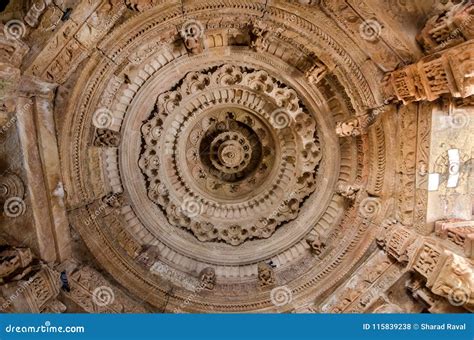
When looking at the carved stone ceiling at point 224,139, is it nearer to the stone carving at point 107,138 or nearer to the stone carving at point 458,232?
the stone carving at point 107,138

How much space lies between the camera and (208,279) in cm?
637

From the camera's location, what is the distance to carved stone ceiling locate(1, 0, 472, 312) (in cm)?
552

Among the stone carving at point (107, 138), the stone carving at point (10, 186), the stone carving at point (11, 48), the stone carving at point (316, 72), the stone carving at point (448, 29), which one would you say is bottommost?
the stone carving at point (10, 186)

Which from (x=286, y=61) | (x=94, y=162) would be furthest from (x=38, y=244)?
(x=286, y=61)

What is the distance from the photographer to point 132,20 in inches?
213

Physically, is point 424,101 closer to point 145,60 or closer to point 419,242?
point 419,242

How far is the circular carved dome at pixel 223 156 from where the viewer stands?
226 inches

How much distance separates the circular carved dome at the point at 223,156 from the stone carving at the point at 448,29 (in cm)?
88

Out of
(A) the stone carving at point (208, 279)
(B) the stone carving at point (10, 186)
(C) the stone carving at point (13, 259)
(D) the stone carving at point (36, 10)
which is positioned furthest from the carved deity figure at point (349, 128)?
(C) the stone carving at point (13, 259)

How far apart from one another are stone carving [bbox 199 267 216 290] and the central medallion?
60cm

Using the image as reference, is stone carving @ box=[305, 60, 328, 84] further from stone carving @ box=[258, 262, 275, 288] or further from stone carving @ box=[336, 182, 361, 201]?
stone carving @ box=[258, 262, 275, 288]

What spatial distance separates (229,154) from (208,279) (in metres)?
2.00

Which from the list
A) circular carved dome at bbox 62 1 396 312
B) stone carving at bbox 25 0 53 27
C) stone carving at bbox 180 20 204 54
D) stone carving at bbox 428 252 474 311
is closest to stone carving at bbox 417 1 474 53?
circular carved dome at bbox 62 1 396 312

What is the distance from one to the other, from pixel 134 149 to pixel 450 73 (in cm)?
429
